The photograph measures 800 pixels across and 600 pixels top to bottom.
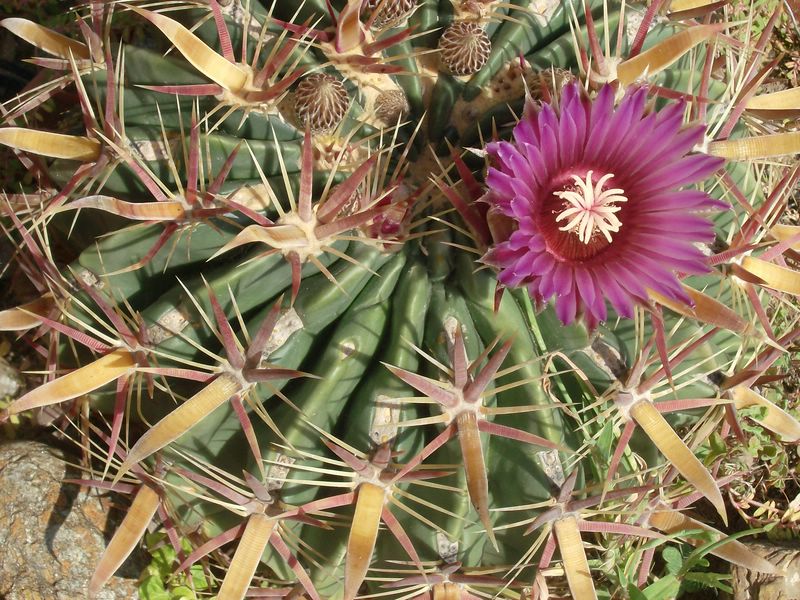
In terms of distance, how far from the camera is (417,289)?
5.86ft

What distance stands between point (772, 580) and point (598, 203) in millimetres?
1896

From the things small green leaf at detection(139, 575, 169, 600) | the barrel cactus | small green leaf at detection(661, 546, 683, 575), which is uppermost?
the barrel cactus

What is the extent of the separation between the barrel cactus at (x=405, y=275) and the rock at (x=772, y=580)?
865 mm

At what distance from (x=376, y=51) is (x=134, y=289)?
2.85 feet

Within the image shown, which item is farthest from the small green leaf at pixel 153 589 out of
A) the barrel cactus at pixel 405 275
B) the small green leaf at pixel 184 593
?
the barrel cactus at pixel 405 275

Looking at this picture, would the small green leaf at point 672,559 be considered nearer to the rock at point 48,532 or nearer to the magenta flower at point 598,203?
the magenta flower at point 598,203

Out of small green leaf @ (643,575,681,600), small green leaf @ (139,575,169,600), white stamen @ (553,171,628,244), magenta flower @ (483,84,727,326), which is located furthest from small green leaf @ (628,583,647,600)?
small green leaf @ (139,575,169,600)

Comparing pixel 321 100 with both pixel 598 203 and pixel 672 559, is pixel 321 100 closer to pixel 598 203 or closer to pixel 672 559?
pixel 598 203

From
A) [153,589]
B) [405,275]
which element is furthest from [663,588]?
[153,589]

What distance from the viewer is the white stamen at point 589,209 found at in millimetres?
1530

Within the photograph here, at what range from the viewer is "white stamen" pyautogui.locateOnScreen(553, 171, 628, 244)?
1530mm

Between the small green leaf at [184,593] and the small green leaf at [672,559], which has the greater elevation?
the small green leaf at [672,559]

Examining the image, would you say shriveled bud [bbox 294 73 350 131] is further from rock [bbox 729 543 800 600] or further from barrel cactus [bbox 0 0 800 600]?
rock [bbox 729 543 800 600]

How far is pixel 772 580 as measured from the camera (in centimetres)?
271
